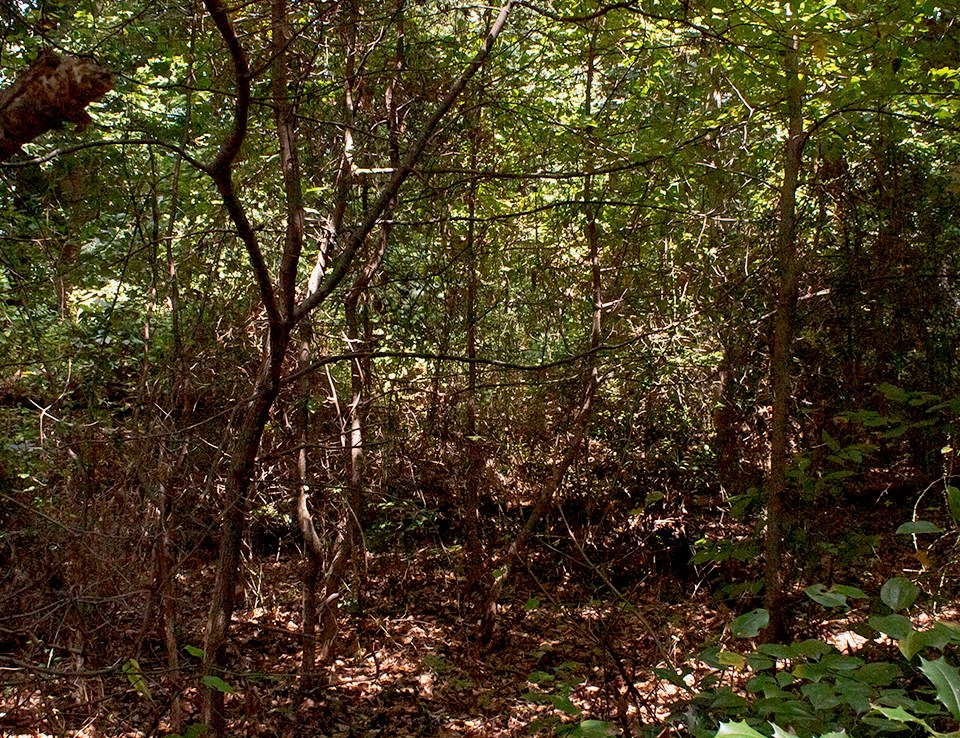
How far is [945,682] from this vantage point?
3.55 ft

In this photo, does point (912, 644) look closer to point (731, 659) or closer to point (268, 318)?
point (731, 659)

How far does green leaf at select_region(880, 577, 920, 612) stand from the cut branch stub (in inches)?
102

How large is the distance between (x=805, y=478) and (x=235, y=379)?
322cm

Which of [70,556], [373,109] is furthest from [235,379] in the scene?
[373,109]

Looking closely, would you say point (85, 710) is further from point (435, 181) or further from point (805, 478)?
point (805, 478)

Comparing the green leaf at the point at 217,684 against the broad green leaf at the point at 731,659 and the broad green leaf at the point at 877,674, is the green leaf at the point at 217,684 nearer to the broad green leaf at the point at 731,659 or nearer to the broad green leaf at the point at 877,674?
the broad green leaf at the point at 731,659

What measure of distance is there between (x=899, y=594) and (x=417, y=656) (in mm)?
5071

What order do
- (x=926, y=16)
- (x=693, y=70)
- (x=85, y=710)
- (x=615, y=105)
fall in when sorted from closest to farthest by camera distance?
(x=926, y=16) < (x=85, y=710) < (x=693, y=70) < (x=615, y=105)

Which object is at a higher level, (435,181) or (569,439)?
(435,181)

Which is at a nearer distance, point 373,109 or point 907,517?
point 373,109

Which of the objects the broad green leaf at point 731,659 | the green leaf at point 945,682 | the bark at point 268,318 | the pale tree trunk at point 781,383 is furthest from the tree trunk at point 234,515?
the pale tree trunk at point 781,383

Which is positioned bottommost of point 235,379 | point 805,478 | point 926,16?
point 805,478

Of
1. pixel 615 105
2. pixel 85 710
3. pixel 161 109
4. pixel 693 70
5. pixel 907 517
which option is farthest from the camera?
pixel 161 109

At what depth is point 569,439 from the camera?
22.3 ft
